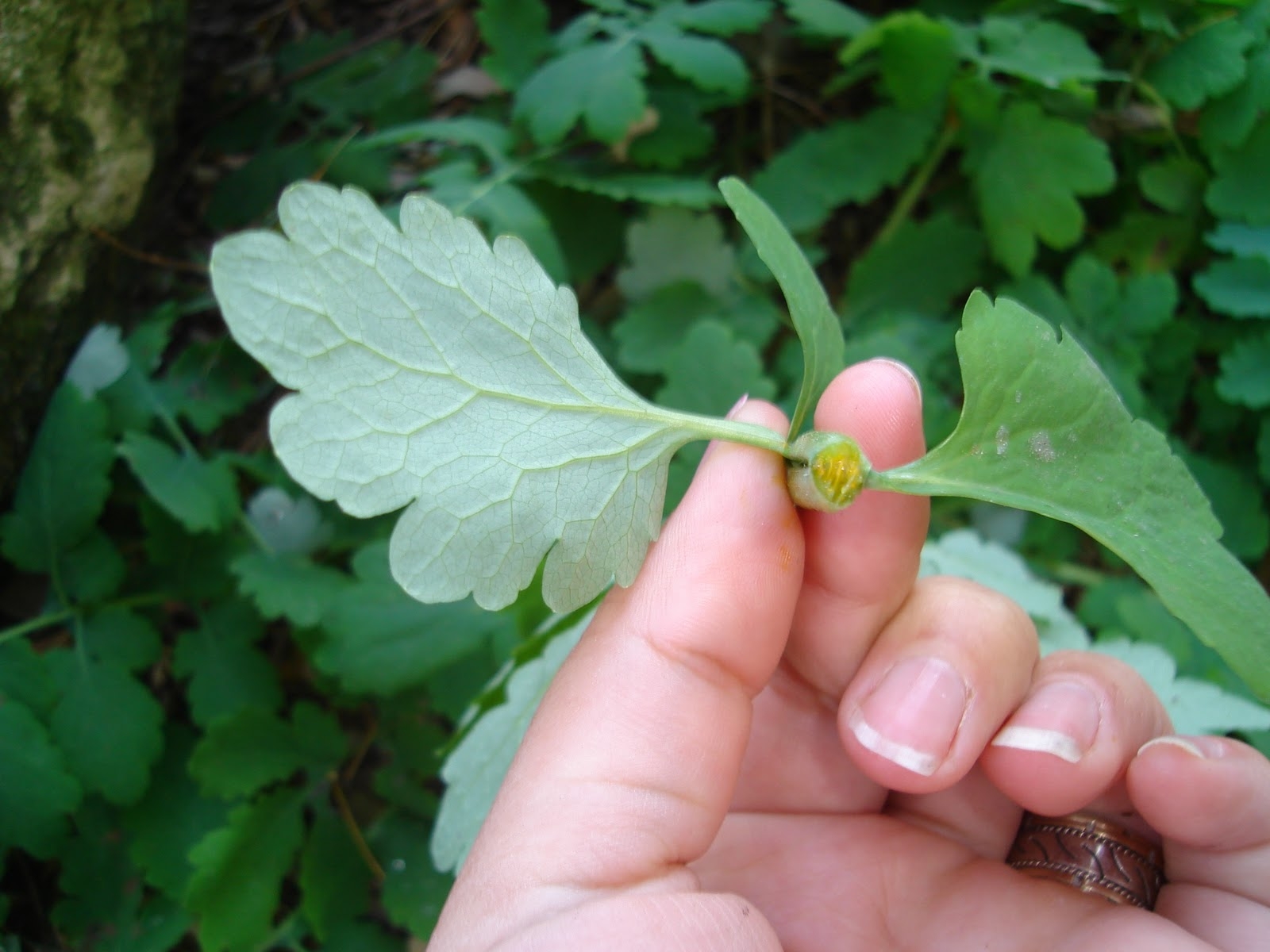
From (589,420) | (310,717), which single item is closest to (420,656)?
(310,717)

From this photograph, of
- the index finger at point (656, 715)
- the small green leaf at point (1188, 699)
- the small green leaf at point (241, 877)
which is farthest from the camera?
the small green leaf at point (241, 877)

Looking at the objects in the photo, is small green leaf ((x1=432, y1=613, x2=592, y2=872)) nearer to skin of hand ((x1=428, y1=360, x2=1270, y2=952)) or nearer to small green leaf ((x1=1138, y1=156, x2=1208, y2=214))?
skin of hand ((x1=428, y1=360, x2=1270, y2=952))

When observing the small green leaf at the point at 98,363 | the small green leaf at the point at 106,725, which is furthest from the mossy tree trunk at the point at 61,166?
the small green leaf at the point at 106,725

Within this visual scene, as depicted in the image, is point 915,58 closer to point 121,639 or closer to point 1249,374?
point 1249,374

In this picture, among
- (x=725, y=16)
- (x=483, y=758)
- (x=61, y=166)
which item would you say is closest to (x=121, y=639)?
(x=483, y=758)

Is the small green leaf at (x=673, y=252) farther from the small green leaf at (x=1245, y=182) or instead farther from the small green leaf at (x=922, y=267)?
the small green leaf at (x=1245, y=182)

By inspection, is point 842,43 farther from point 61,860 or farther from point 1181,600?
point 61,860
